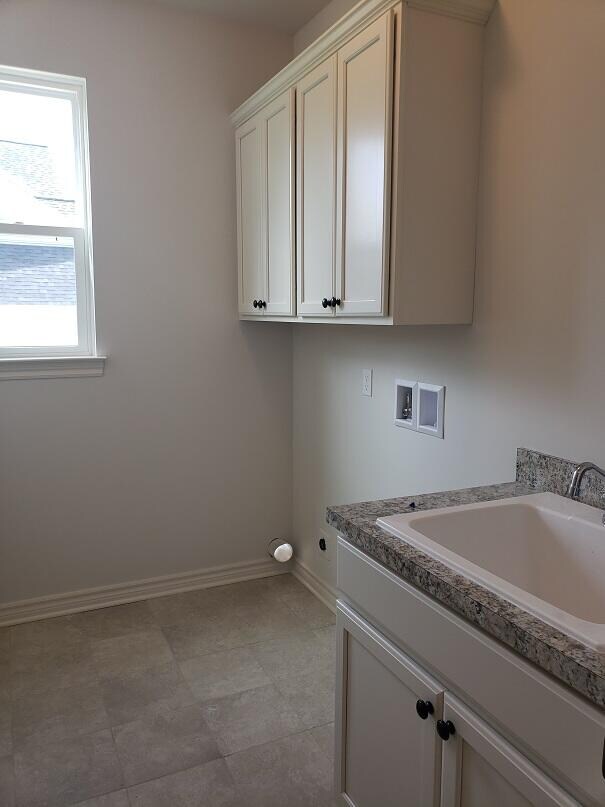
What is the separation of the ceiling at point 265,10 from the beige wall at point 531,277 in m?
1.24

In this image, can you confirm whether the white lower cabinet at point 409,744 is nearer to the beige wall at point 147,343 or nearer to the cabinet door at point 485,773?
the cabinet door at point 485,773

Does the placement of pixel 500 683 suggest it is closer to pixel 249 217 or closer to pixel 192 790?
pixel 192 790

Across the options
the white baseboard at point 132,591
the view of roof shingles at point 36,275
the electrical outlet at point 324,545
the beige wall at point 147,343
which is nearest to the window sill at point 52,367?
the beige wall at point 147,343

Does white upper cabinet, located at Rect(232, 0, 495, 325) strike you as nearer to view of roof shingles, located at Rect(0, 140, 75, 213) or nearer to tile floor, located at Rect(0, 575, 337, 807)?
view of roof shingles, located at Rect(0, 140, 75, 213)

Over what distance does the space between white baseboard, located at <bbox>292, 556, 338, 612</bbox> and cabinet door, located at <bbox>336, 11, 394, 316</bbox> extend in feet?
4.82

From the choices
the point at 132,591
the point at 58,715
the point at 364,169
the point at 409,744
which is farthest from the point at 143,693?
the point at 364,169

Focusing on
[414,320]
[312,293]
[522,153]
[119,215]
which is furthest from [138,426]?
[522,153]

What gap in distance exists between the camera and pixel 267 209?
106 inches

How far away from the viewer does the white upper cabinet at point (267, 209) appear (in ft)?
8.20

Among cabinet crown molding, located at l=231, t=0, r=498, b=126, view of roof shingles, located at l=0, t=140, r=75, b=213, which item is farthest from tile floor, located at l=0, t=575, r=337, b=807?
cabinet crown molding, located at l=231, t=0, r=498, b=126

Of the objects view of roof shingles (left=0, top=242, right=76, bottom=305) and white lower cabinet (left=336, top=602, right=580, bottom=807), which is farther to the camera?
view of roof shingles (left=0, top=242, right=76, bottom=305)

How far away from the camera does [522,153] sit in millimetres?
1791

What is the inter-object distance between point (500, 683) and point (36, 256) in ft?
8.39

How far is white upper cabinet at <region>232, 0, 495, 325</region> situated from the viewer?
5.98 ft
